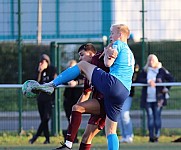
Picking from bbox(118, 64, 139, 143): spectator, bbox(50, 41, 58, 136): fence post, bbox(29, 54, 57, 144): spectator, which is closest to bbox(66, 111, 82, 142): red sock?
bbox(29, 54, 57, 144): spectator

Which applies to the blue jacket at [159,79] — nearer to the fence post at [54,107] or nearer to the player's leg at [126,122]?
the player's leg at [126,122]

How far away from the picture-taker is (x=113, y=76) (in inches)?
402

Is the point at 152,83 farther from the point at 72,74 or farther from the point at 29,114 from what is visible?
the point at 72,74

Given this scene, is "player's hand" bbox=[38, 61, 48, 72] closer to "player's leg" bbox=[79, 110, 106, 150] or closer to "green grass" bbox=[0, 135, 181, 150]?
"green grass" bbox=[0, 135, 181, 150]

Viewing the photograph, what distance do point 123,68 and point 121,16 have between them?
23.0ft

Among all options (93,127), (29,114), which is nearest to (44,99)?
(29,114)

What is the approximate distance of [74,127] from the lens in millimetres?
10828

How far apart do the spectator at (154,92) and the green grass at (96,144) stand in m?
0.32

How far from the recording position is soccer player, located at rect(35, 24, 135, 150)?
33.3ft

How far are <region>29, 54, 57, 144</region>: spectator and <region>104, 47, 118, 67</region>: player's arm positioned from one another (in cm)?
506

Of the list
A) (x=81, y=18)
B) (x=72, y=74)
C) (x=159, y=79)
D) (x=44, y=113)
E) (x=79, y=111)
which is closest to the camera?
(x=72, y=74)

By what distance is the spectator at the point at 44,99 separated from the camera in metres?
15.2

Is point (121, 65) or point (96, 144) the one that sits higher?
point (121, 65)

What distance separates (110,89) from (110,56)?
45cm
